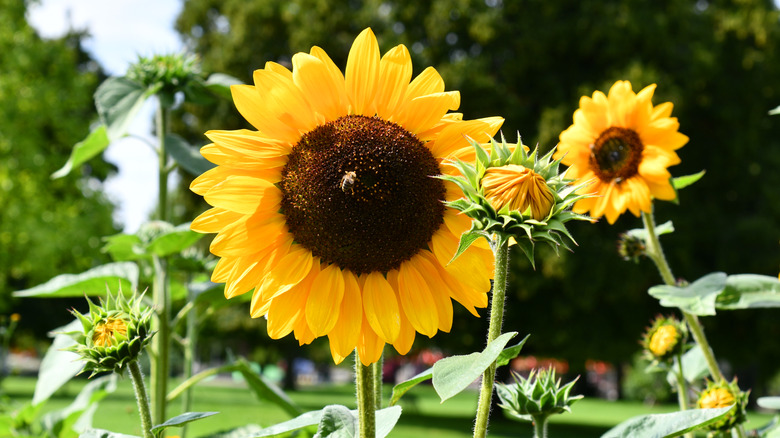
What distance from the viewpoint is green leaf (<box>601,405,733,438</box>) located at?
100 cm

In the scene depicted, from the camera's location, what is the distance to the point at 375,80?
1.21 m

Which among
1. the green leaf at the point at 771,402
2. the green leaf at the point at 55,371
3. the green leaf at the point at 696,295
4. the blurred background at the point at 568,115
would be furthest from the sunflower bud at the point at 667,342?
the blurred background at the point at 568,115

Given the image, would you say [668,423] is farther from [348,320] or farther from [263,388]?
[263,388]

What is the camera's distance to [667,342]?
2.14 m

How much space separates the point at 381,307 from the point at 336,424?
0.73ft

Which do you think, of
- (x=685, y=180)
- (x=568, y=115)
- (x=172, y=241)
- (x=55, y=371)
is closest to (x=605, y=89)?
Result: (x=568, y=115)

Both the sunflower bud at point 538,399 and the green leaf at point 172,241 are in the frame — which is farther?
the green leaf at point 172,241

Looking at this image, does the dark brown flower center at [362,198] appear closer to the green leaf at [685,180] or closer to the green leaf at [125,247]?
the green leaf at [125,247]

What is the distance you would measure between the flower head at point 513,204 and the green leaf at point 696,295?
0.73m

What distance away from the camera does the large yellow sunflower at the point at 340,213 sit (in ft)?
3.69

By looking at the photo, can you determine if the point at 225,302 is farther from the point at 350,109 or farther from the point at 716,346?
the point at 716,346

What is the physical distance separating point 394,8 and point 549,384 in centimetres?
→ 1582

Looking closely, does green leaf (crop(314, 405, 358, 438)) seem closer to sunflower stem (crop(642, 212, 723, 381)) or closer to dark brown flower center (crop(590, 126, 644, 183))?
sunflower stem (crop(642, 212, 723, 381))

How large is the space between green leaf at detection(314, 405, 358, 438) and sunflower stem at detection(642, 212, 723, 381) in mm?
1047
